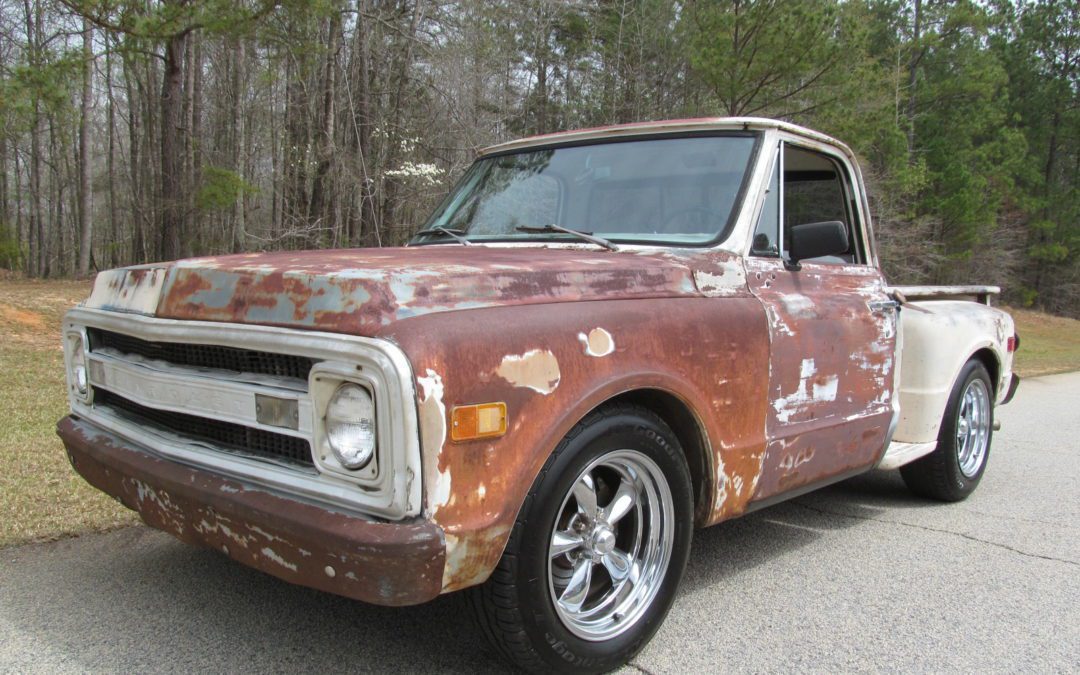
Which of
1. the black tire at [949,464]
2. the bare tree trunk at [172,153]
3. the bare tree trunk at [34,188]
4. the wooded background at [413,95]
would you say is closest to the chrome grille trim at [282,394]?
the black tire at [949,464]

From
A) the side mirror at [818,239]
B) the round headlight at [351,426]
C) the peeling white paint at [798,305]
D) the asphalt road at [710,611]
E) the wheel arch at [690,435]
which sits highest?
the side mirror at [818,239]

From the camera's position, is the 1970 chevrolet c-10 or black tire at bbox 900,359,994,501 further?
black tire at bbox 900,359,994,501

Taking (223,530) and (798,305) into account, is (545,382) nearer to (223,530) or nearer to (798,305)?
(223,530)

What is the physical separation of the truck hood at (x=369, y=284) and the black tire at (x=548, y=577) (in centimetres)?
43

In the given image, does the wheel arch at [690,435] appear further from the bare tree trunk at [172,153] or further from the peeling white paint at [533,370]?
the bare tree trunk at [172,153]

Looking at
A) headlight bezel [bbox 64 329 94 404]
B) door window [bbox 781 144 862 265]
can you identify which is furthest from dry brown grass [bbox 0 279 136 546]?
door window [bbox 781 144 862 265]

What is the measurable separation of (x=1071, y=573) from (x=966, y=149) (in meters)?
36.5

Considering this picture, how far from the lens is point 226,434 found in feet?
7.88

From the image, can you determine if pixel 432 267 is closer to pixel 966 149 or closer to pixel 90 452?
pixel 90 452

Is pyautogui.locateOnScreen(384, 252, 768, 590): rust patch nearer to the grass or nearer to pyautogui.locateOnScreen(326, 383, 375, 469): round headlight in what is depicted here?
pyautogui.locateOnScreen(326, 383, 375, 469): round headlight

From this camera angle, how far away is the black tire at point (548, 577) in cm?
220

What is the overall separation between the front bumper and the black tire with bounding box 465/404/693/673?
0.96 feet

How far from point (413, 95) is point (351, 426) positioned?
1572cm

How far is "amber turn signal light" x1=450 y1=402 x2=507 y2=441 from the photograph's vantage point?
6.53 feet
